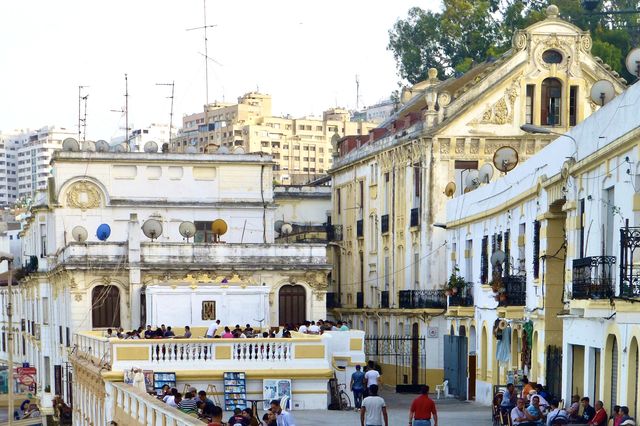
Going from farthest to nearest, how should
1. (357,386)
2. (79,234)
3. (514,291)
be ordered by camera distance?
(79,234)
(357,386)
(514,291)

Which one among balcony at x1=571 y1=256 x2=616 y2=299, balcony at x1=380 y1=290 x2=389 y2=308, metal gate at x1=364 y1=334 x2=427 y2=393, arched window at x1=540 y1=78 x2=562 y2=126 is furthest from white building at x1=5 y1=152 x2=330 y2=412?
balcony at x1=571 y1=256 x2=616 y2=299

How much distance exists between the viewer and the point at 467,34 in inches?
3135

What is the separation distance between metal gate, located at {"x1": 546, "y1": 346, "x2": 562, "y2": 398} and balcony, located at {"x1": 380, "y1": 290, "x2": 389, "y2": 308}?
86.4 ft

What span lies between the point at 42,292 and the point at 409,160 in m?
19.9

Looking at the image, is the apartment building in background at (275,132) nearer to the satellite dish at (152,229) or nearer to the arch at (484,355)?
the satellite dish at (152,229)

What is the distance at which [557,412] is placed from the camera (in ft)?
95.9

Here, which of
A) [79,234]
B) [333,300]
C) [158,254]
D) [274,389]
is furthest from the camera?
[333,300]

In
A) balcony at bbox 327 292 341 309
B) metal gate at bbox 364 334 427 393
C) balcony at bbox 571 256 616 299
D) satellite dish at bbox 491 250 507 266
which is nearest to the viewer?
balcony at bbox 571 256 616 299

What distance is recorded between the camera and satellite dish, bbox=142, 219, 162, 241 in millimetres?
59938

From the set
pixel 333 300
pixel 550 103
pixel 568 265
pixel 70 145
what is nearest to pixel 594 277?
pixel 568 265

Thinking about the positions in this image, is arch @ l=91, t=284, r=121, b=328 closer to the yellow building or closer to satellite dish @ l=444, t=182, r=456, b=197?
the yellow building

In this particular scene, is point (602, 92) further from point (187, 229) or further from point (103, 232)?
point (103, 232)

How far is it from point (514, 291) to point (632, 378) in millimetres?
12341

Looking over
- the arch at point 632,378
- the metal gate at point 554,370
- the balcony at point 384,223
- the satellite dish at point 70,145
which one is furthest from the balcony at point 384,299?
the arch at point 632,378
